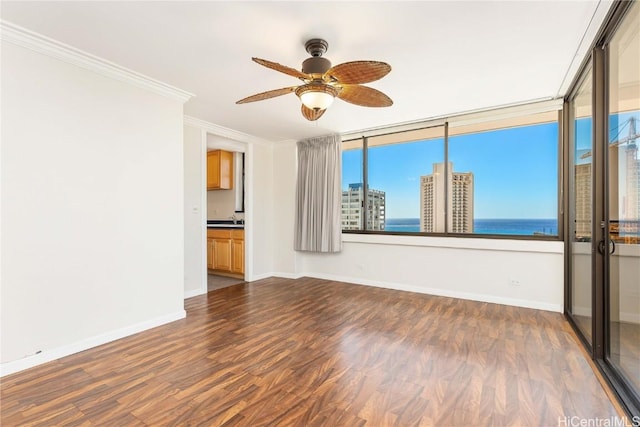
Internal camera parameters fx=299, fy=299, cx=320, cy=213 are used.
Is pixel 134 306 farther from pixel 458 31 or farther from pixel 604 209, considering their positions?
pixel 604 209

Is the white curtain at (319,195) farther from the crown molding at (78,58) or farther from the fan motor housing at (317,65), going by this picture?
the fan motor housing at (317,65)

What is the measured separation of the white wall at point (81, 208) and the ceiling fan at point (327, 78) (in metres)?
1.34

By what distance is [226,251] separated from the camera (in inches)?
209

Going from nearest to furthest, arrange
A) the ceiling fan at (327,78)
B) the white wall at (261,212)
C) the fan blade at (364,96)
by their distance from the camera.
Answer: the ceiling fan at (327,78) < the fan blade at (364,96) < the white wall at (261,212)

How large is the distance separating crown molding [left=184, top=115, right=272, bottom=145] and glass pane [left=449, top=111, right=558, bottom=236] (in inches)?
122

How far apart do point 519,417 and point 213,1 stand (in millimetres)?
3002

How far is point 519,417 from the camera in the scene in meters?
1.64

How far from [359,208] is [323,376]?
3201mm

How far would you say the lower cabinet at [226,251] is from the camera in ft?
16.9

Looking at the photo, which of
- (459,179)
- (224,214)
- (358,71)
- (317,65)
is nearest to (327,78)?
(317,65)

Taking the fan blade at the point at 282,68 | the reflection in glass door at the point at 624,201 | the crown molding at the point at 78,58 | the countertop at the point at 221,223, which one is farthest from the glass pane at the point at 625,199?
the countertop at the point at 221,223

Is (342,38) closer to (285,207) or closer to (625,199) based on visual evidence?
(625,199)

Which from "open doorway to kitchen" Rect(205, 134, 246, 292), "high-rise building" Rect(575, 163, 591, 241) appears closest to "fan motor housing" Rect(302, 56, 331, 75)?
"high-rise building" Rect(575, 163, 591, 241)

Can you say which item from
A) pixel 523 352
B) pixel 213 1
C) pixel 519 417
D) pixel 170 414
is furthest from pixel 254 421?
pixel 213 1
